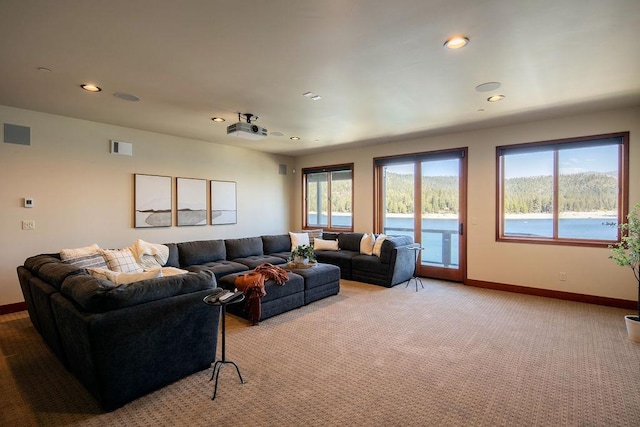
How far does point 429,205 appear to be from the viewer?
621 cm

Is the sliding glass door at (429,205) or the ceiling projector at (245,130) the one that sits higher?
the ceiling projector at (245,130)

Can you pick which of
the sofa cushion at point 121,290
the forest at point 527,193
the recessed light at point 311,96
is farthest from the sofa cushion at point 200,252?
the forest at point 527,193

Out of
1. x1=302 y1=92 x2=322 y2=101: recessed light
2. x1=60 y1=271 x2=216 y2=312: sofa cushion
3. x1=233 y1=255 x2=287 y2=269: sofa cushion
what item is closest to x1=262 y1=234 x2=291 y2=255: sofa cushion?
x1=233 y1=255 x2=287 y2=269: sofa cushion

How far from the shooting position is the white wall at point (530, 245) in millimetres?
4359

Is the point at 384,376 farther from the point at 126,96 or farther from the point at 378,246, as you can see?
the point at 126,96

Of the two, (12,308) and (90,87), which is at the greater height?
(90,87)

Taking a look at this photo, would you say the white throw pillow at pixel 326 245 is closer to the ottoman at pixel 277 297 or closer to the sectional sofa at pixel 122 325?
the ottoman at pixel 277 297

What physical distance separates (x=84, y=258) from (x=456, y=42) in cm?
448

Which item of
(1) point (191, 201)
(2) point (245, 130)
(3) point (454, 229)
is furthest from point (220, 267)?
(3) point (454, 229)

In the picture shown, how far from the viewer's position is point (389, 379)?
260 centimetres

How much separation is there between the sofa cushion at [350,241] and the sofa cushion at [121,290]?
4.25 metres

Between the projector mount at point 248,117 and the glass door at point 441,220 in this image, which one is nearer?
the projector mount at point 248,117

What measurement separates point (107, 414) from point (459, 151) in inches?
233

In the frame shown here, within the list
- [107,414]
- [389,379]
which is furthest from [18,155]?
[389,379]
